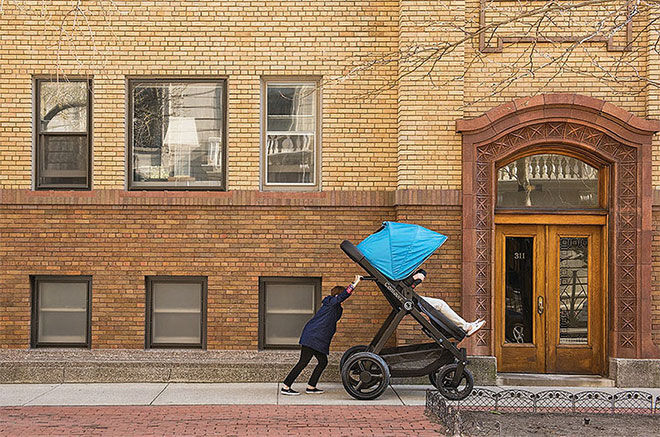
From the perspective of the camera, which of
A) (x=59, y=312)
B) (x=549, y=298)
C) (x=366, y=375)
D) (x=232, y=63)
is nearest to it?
(x=366, y=375)

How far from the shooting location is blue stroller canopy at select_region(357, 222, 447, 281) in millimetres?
10703

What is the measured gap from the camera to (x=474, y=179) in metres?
12.0

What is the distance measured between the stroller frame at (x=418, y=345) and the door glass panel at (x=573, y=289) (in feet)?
7.84

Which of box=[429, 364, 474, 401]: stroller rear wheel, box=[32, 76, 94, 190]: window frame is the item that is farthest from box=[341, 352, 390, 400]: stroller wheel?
box=[32, 76, 94, 190]: window frame

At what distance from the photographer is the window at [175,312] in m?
12.5

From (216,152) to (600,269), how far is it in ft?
20.5

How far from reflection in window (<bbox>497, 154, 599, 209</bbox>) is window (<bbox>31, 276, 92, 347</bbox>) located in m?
6.69

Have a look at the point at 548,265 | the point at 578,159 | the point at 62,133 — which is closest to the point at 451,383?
the point at 548,265

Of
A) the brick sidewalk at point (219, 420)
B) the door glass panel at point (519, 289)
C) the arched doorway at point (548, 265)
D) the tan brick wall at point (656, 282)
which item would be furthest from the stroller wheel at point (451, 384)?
the tan brick wall at point (656, 282)

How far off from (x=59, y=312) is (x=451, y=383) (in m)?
6.19

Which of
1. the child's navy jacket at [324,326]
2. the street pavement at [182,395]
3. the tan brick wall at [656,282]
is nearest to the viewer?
the street pavement at [182,395]

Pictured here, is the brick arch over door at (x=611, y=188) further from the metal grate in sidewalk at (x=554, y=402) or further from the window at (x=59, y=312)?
the window at (x=59, y=312)

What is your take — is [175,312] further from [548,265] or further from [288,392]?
[548,265]

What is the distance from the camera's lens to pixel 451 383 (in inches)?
421
